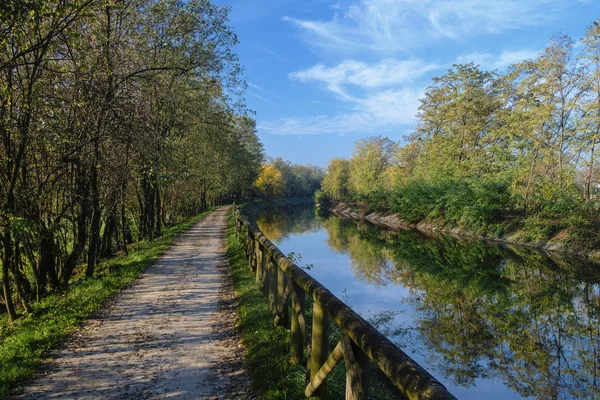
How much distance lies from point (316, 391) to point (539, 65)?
2567cm

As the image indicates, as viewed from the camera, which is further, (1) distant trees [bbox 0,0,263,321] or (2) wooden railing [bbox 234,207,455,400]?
(1) distant trees [bbox 0,0,263,321]

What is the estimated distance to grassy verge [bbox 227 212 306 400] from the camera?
4.34m

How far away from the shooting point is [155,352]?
5.48m

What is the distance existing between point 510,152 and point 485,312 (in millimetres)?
23008

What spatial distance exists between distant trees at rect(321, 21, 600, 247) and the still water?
15.8 ft

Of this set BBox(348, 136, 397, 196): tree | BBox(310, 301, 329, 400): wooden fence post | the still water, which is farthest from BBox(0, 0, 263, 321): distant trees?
BBox(348, 136, 397, 196): tree

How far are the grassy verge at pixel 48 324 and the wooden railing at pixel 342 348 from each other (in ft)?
10.6

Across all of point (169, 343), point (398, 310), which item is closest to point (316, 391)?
point (169, 343)

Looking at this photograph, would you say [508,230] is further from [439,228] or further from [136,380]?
[136,380]

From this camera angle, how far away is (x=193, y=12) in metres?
14.6

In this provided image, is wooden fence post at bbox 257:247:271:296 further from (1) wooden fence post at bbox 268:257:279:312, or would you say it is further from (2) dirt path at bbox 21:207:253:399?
(1) wooden fence post at bbox 268:257:279:312

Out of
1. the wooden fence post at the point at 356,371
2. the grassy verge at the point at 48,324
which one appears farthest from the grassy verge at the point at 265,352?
the grassy verge at the point at 48,324

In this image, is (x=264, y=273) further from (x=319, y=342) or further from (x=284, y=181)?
(x=284, y=181)

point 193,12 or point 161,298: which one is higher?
point 193,12
